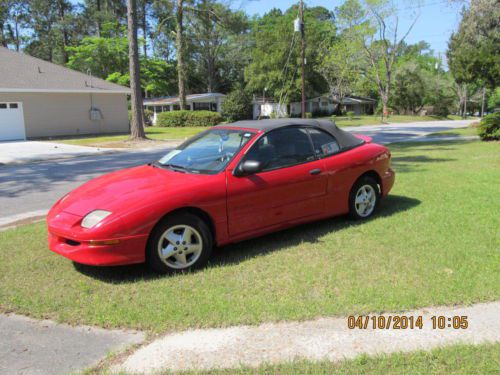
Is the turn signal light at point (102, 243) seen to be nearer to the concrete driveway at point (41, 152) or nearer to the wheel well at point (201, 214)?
the wheel well at point (201, 214)

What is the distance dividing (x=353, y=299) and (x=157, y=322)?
159 cm

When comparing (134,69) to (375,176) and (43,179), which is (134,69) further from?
(375,176)

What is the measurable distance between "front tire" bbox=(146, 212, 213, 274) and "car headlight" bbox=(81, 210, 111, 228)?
481 millimetres

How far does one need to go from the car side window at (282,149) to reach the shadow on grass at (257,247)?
2.96 ft

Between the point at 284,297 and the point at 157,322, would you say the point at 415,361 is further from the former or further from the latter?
the point at 157,322

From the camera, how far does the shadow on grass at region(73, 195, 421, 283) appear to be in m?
4.46

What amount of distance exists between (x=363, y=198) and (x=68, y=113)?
2567cm

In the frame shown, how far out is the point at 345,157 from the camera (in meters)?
5.79

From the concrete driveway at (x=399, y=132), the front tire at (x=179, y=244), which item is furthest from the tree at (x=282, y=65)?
the front tire at (x=179, y=244)

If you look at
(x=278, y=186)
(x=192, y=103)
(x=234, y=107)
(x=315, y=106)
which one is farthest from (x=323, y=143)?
(x=315, y=106)

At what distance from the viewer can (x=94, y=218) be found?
13.8 feet

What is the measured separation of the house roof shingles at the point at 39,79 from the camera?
25438mm

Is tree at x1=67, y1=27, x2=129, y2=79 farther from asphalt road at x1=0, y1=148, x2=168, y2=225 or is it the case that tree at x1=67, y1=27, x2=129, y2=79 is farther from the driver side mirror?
the driver side mirror

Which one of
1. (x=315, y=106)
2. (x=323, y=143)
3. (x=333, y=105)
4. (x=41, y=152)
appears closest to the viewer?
(x=323, y=143)
